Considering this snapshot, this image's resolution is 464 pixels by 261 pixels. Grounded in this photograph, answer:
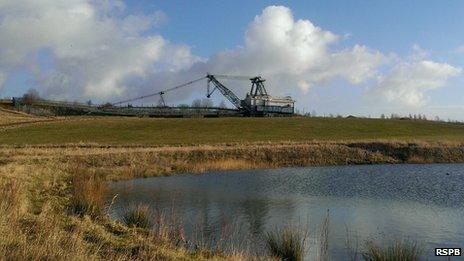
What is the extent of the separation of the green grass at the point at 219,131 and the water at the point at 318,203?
27.9 m

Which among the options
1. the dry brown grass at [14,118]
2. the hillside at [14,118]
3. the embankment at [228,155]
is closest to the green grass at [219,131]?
the hillside at [14,118]

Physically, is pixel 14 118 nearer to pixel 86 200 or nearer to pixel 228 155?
pixel 228 155

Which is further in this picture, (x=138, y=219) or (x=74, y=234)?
(x=138, y=219)

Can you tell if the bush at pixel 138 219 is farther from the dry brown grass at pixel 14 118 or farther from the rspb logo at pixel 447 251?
the dry brown grass at pixel 14 118

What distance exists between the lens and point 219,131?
3152 inches

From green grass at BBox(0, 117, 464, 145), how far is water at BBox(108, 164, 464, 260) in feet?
91.4

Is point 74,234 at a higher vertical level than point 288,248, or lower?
higher

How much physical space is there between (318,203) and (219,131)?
54173 millimetres

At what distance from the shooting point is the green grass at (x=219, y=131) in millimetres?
69750

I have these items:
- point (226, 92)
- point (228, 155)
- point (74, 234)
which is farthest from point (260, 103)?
point (74, 234)

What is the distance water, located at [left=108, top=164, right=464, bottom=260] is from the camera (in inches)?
720

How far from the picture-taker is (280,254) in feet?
45.7

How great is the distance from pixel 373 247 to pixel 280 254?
7.72 ft

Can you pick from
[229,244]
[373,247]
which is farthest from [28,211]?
[373,247]
